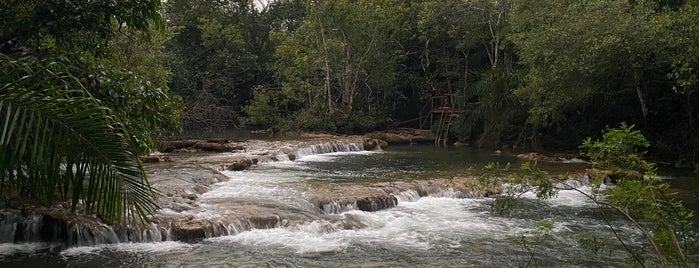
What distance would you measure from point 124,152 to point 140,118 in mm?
4684

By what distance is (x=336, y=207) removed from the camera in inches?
471

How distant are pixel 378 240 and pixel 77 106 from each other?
689 centimetres

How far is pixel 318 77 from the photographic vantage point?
3403 centimetres

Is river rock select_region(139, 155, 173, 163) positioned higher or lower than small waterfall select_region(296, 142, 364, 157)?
higher

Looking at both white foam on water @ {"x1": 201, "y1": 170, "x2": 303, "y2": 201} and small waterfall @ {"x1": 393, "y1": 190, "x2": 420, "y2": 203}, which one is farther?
small waterfall @ {"x1": 393, "y1": 190, "x2": 420, "y2": 203}

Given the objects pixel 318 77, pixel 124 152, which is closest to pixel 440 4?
pixel 318 77

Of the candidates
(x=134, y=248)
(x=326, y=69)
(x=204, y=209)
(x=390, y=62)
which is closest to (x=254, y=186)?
(x=204, y=209)

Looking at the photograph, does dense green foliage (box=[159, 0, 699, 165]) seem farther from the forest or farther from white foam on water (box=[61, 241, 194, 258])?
white foam on water (box=[61, 241, 194, 258])

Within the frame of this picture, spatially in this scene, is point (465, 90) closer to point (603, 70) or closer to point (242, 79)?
point (603, 70)

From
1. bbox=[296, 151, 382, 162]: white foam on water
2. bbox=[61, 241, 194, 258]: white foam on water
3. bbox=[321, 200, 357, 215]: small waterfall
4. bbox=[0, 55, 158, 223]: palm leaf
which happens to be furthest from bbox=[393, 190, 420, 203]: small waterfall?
bbox=[0, 55, 158, 223]: palm leaf

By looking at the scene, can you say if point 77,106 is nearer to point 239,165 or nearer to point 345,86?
point 239,165

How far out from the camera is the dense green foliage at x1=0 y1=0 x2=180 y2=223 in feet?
11.2

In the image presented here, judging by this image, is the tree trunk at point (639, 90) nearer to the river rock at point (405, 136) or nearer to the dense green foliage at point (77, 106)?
the river rock at point (405, 136)

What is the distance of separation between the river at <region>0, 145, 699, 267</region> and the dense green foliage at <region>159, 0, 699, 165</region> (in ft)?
15.2
